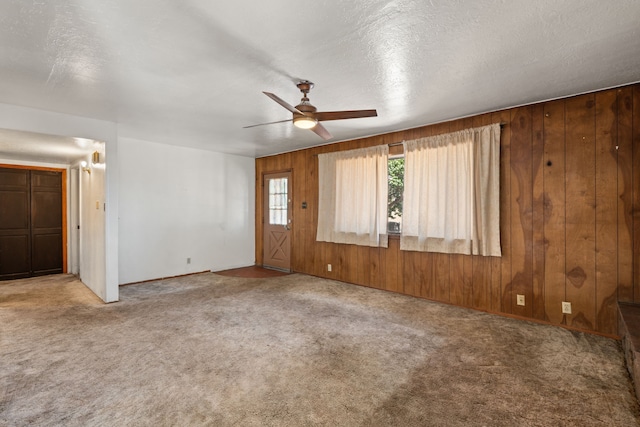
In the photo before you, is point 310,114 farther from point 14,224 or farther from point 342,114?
point 14,224

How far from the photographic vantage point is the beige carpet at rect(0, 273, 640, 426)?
195 centimetres

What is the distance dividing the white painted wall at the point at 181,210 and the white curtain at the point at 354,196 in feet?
7.22

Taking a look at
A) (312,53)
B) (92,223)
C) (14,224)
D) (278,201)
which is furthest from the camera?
(278,201)

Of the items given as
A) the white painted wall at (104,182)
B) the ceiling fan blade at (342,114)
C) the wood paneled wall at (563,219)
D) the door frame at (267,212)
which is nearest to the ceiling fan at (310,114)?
the ceiling fan blade at (342,114)

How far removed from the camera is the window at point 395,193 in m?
5.00

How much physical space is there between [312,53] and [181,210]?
4.64m

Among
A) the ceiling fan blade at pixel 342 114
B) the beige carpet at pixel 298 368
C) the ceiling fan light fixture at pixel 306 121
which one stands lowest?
the beige carpet at pixel 298 368

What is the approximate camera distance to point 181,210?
19.8 feet

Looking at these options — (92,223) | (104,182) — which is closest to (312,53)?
(104,182)

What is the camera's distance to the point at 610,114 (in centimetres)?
314

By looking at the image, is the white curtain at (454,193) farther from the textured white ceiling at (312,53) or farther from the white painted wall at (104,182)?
the white painted wall at (104,182)

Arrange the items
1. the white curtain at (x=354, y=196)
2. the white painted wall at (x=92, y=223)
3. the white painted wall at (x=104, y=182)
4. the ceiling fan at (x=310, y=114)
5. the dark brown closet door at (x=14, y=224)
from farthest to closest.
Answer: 1. the dark brown closet door at (x=14, y=224)
2. the white curtain at (x=354, y=196)
3. the white painted wall at (x=92, y=223)
4. the white painted wall at (x=104, y=182)
5. the ceiling fan at (x=310, y=114)

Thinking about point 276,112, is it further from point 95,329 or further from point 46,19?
point 95,329

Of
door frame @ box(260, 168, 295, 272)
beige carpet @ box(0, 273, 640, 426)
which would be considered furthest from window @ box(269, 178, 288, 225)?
beige carpet @ box(0, 273, 640, 426)
